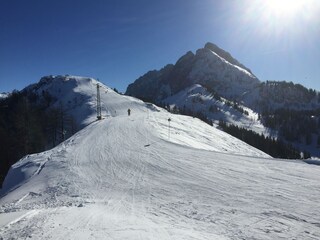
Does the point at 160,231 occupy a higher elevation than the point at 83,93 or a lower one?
lower

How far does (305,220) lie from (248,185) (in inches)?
196

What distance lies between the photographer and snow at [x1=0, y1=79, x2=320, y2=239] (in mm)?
11016

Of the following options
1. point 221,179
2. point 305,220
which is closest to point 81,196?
point 221,179

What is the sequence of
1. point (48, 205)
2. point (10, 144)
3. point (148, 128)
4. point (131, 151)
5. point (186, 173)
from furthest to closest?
point (10, 144), point (148, 128), point (131, 151), point (186, 173), point (48, 205)

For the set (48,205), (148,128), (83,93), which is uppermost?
(83,93)

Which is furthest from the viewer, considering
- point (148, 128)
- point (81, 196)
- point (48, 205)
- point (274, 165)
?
point (148, 128)

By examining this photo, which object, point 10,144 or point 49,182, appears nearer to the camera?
point 49,182

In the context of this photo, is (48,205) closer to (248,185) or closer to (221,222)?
(221,222)

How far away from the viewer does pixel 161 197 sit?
15172 millimetres

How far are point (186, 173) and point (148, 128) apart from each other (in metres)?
19.1

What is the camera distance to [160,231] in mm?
10922

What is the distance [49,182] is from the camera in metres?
20.2

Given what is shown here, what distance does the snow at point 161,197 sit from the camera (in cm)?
1102

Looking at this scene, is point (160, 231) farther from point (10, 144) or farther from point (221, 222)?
point (10, 144)
